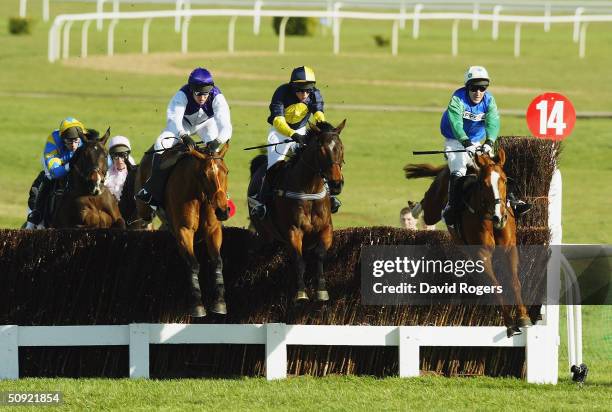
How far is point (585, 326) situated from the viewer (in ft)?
51.4

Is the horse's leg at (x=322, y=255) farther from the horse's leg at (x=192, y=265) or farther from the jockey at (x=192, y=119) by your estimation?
the jockey at (x=192, y=119)

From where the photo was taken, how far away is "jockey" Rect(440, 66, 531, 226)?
12079mm

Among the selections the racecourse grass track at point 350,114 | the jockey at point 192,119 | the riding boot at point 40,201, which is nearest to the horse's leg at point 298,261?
the racecourse grass track at point 350,114

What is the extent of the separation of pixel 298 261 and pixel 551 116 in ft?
16.0

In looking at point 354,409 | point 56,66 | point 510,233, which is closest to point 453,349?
point 510,233

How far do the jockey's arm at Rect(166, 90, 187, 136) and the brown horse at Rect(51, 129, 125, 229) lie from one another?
1.48m

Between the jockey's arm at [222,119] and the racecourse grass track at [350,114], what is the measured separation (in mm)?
2143

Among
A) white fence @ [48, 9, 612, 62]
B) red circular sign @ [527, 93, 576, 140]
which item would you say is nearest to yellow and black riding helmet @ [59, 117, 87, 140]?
red circular sign @ [527, 93, 576, 140]

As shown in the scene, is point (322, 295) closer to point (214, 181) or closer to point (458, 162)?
point (214, 181)

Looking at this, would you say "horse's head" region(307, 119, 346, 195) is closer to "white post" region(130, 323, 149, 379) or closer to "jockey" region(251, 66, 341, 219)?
"jockey" region(251, 66, 341, 219)

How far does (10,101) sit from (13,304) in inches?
996

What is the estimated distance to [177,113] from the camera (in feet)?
39.5

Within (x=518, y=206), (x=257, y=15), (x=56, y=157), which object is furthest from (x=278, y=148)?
(x=257, y=15)

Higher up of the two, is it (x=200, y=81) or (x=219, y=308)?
(x=200, y=81)
